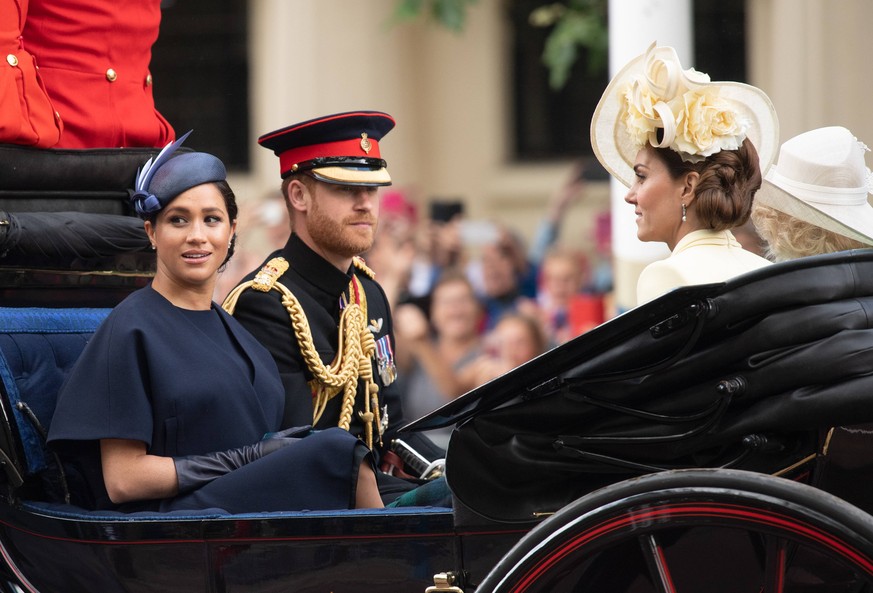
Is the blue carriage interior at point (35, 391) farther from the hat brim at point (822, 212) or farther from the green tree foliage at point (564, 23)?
the green tree foliage at point (564, 23)

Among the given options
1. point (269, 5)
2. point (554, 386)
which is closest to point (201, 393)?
point (554, 386)

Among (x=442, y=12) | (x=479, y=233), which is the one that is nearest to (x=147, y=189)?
(x=479, y=233)

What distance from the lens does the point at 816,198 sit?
3191 mm

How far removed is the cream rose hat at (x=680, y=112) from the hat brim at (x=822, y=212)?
9cm

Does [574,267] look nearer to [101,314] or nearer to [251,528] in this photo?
[101,314]

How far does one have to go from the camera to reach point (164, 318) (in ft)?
9.60

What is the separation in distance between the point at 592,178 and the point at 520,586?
18.7 ft

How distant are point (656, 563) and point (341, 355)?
1.42m

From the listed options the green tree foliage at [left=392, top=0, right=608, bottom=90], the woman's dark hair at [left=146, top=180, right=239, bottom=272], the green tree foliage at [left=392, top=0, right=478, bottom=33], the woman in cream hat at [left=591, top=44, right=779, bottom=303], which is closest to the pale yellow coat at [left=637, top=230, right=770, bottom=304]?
the woman in cream hat at [left=591, top=44, right=779, bottom=303]

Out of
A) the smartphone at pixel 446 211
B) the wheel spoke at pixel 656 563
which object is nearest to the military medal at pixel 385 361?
the wheel spoke at pixel 656 563

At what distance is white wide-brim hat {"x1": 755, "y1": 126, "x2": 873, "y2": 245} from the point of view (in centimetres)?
312

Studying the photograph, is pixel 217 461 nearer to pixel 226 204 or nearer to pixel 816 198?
pixel 226 204

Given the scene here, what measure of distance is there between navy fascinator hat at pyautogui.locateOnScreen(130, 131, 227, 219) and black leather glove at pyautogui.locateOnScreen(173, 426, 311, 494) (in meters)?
0.54

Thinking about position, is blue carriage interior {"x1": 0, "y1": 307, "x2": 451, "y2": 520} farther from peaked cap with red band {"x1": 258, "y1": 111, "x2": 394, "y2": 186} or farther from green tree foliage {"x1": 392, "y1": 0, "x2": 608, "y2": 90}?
green tree foliage {"x1": 392, "y1": 0, "x2": 608, "y2": 90}
